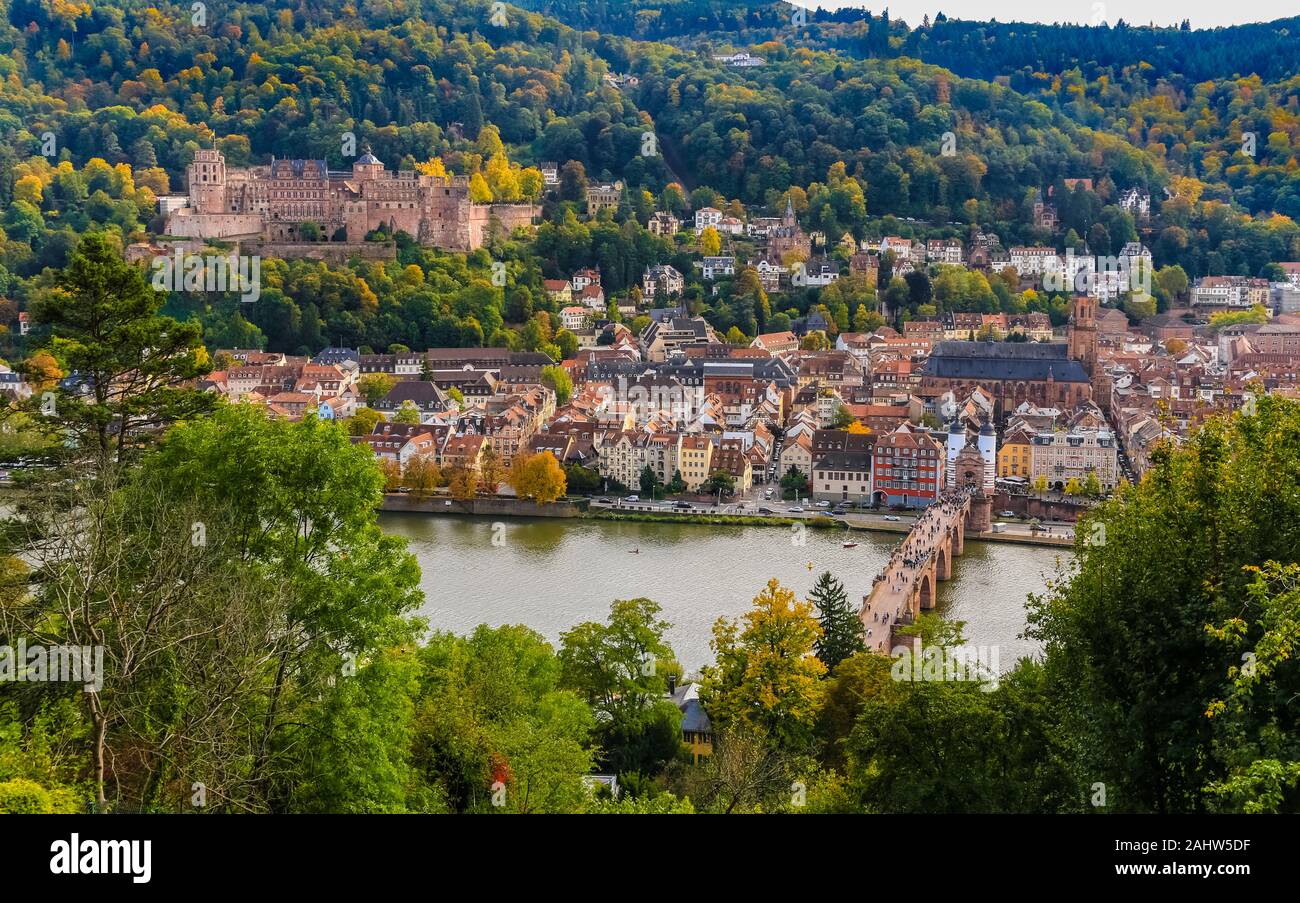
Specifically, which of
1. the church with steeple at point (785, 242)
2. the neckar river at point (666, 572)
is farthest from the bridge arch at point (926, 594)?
the church with steeple at point (785, 242)

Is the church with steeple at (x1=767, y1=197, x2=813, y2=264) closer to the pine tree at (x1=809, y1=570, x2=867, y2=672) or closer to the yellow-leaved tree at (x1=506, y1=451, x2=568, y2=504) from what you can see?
the yellow-leaved tree at (x1=506, y1=451, x2=568, y2=504)

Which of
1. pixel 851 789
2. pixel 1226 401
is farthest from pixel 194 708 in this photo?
pixel 1226 401

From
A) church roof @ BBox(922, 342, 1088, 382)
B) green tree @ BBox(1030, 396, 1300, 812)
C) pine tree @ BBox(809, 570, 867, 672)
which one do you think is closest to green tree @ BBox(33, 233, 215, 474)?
green tree @ BBox(1030, 396, 1300, 812)

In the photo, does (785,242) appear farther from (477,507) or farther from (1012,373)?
(477,507)

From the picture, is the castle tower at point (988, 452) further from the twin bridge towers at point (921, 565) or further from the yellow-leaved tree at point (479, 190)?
the yellow-leaved tree at point (479, 190)

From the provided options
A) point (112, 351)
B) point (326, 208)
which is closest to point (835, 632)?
point (112, 351)

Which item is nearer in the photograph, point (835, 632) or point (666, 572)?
point (835, 632)
